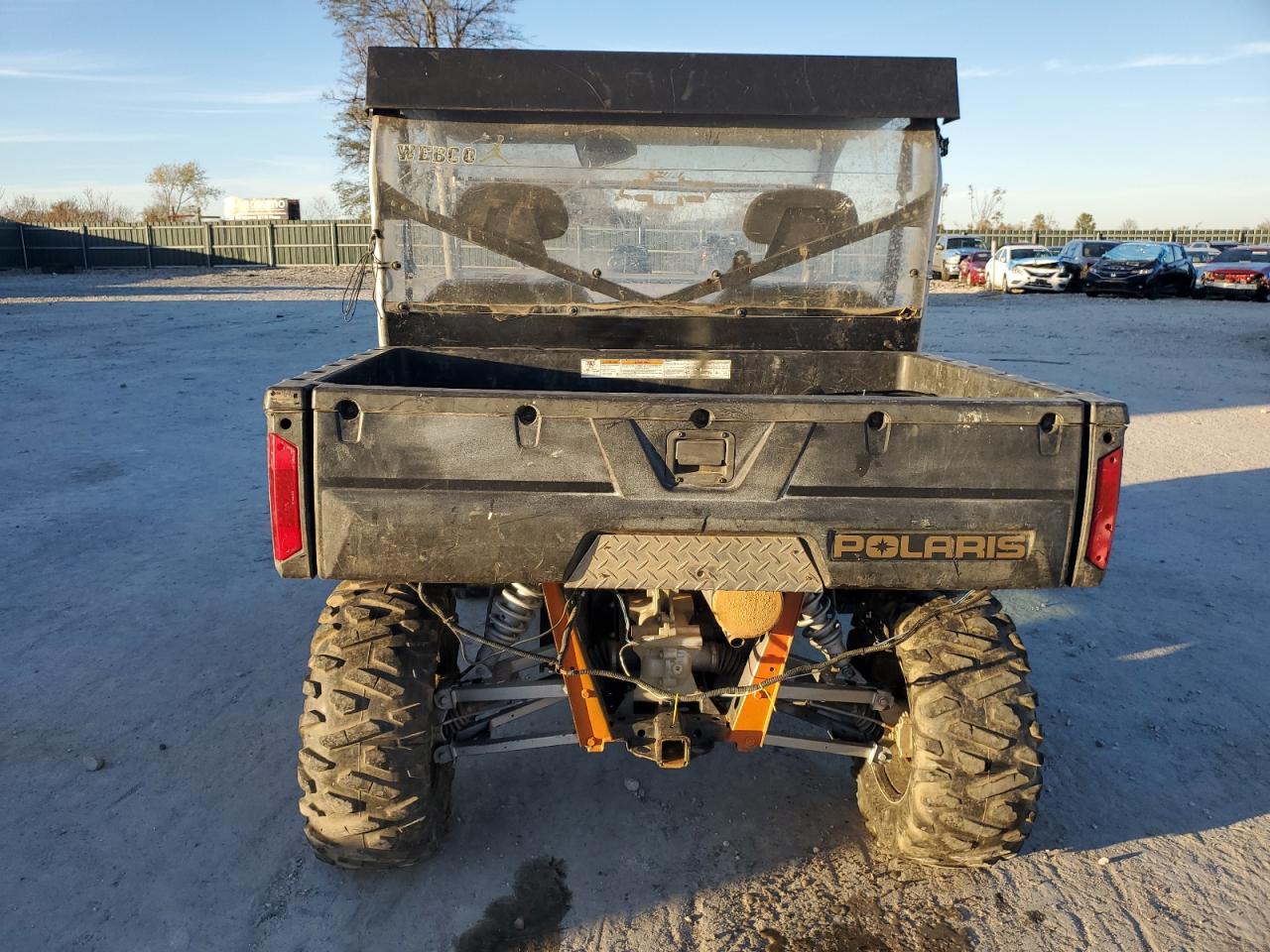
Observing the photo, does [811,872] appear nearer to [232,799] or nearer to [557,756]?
[557,756]

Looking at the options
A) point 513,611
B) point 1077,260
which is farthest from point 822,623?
point 1077,260

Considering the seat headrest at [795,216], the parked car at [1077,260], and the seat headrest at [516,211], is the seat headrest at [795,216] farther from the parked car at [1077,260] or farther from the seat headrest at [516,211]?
the parked car at [1077,260]

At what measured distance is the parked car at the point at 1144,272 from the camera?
25719 millimetres

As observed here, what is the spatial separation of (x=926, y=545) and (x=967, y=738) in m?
0.72

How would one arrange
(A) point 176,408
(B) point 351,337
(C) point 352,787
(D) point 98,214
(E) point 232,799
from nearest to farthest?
(C) point 352,787, (E) point 232,799, (A) point 176,408, (B) point 351,337, (D) point 98,214

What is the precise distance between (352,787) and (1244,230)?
194 feet

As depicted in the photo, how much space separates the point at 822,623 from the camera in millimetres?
3332

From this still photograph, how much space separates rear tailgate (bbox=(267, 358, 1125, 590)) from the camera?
2672 mm

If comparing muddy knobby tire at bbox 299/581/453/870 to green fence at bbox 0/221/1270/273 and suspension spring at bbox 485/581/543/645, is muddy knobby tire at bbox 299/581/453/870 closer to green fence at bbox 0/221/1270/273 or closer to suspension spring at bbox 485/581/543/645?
suspension spring at bbox 485/581/543/645

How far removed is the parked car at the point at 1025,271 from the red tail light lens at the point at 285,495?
29.0 meters

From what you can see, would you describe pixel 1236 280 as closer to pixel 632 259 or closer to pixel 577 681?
pixel 632 259

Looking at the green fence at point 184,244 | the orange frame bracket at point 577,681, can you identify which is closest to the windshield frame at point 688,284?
the orange frame bracket at point 577,681

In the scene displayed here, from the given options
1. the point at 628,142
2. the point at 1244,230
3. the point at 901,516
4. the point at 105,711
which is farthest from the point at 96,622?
the point at 1244,230

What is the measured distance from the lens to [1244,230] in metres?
50.4
